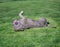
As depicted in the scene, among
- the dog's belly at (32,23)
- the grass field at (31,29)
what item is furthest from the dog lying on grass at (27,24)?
the grass field at (31,29)

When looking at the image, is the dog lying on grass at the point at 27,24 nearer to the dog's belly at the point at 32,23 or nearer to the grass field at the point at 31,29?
the dog's belly at the point at 32,23

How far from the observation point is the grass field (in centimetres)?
465

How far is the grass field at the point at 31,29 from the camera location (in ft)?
15.3

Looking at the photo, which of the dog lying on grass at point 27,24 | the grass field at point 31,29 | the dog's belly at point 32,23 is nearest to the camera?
the grass field at point 31,29

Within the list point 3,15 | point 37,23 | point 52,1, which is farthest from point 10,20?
point 52,1

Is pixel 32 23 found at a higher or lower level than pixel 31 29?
higher

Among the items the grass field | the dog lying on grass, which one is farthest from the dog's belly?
the grass field

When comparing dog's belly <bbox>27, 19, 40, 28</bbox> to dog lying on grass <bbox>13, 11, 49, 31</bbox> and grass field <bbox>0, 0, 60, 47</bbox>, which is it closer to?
dog lying on grass <bbox>13, 11, 49, 31</bbox>

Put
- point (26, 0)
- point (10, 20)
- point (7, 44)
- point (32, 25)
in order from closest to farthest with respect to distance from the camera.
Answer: point (7, 44), point (32, 25), point (10, 20), point (26, 0)

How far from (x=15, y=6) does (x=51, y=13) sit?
1566 millimetres

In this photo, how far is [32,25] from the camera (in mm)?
5457

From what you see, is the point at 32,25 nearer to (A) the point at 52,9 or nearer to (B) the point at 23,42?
(B) the point at 23,42

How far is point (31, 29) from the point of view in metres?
5.33

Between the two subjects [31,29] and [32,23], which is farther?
[32,23]
